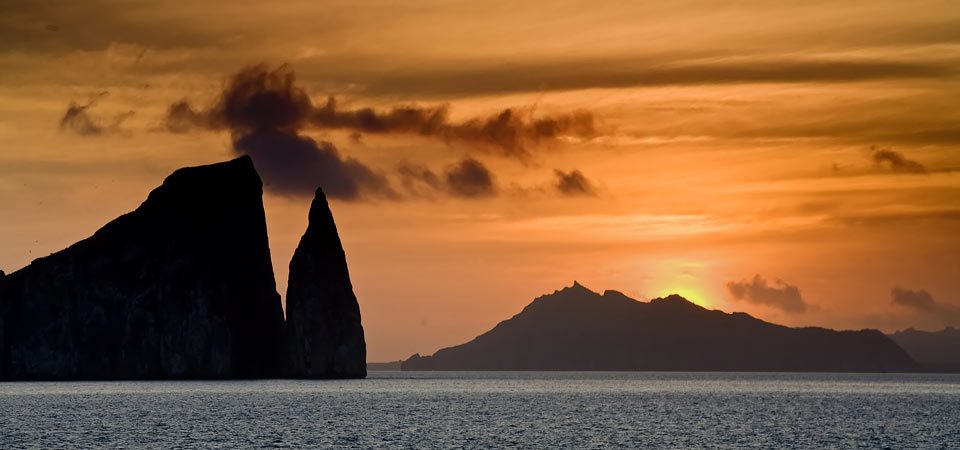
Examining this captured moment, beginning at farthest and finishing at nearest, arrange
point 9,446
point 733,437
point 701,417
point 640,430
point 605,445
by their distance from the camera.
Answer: point 701,417
point 640,430
point 733,437
point 605,445
point 9,446

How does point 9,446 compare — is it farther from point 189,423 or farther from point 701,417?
point 701,417

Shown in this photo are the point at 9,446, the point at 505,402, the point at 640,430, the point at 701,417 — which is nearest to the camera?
the point at 9,446

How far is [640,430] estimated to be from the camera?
103500 millimetres

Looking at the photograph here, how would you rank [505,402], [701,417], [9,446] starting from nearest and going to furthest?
[9,446], [701,417], [505,402]

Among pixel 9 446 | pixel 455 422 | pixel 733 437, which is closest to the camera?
pixel 9 446

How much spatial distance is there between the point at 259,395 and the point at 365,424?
67.2 metres

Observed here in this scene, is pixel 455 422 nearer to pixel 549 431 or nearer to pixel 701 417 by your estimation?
pixel 549 431

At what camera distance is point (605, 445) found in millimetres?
87375

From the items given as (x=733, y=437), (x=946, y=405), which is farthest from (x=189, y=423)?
(x=946, y=405)

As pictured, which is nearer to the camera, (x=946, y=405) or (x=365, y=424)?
(x=365, y=424)

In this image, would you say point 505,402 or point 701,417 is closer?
point 701,417

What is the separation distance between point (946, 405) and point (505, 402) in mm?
65440

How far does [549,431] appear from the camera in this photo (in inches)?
3979

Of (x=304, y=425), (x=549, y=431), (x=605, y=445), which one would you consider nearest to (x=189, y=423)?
(x=304, y=425)
